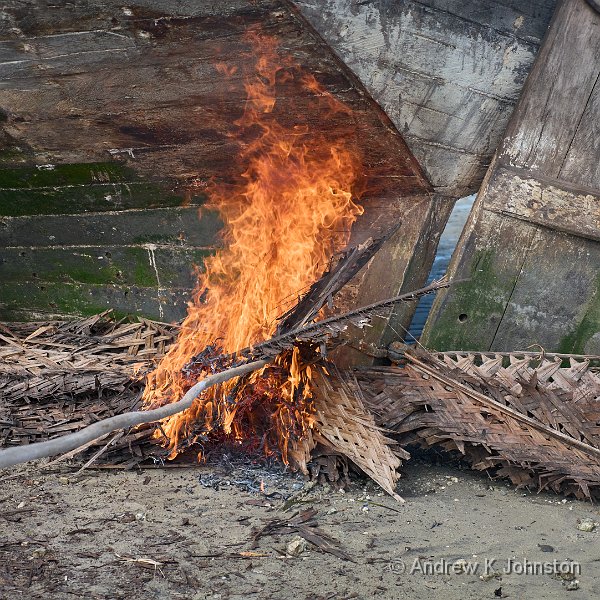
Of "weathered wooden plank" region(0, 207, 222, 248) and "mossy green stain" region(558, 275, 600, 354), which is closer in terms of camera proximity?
"mossy green stain" region(558, 275, 600, 354)

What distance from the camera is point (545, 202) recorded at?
5.18 m

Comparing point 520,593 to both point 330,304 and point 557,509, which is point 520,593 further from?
point 330,304

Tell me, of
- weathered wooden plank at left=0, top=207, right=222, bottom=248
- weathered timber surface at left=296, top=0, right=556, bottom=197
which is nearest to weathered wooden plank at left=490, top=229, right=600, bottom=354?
weathered timber surface at left=296, top=0, right=556, bottom=197

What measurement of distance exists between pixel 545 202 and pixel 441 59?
44.9 inches

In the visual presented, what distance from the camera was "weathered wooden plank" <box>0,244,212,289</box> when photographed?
634cm

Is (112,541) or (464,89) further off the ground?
(464,89)

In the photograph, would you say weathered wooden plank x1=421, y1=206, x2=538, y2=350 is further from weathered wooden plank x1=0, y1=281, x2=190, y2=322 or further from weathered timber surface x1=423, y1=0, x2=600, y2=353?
weathered wooden plank x1=0, y1=281, x2=190, y2=322

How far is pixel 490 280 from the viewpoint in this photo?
539 centimetres

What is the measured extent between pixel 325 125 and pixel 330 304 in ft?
4.16

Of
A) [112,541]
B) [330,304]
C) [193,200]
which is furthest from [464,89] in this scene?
[112,541]

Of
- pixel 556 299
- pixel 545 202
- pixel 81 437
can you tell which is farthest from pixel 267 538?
pixel 545 202

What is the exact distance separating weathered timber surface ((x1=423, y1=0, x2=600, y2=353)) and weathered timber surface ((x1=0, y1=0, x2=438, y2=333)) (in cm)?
46

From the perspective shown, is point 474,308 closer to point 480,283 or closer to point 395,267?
point 480,283

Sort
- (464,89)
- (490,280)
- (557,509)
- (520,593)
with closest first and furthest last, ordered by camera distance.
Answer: (520,593)
(557,509)
(464,89)
(490,280)
